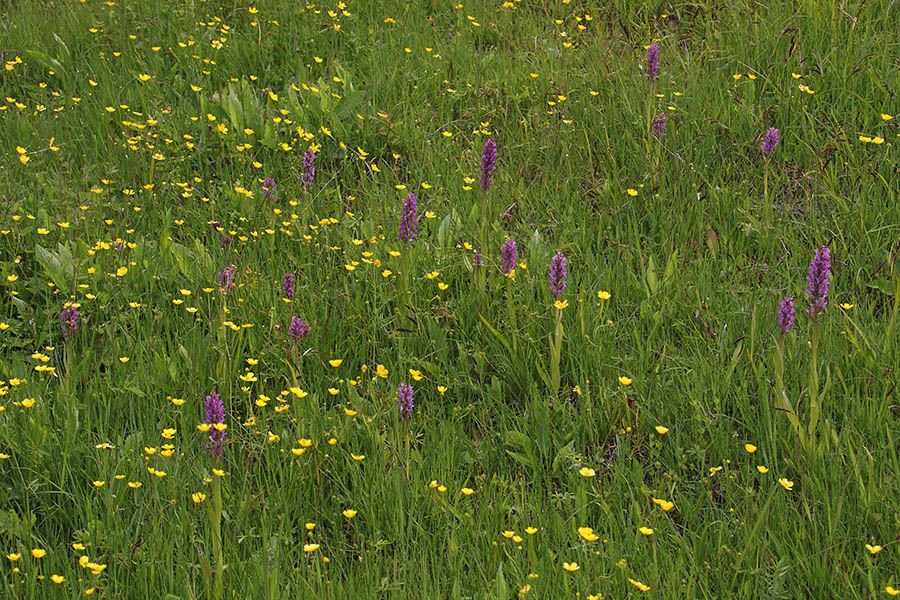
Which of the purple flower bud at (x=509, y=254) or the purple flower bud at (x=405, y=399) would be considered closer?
the purple flower bud at (x=405, y=399)

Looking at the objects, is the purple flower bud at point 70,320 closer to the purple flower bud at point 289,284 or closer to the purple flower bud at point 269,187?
the purple flower bud at point 289,284

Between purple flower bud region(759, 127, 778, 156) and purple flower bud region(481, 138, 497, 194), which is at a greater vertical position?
purple flower bud region(481, 138, 497, 194)

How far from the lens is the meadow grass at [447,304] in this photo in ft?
7.25

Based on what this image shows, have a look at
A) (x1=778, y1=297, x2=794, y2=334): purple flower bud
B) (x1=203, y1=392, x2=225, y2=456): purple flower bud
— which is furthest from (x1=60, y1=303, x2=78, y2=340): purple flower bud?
(x1=778, y1=297, x2=794, y2=334): purple flower bud

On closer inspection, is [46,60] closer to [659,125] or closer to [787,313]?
[659,125]

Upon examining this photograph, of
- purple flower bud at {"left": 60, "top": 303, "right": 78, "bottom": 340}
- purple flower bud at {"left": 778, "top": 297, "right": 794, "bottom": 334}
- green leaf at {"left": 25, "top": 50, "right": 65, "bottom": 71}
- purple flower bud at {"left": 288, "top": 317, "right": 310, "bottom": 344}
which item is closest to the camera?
purple flower bud at {"left": 778, "top": 297, "right": 794, "bottom": 334}

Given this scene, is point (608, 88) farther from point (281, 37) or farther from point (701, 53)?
point (281, 37)

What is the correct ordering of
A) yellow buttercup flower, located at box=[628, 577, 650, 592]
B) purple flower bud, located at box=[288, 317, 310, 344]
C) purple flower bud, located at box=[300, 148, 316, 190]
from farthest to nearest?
purple flower bud, located at box=[300, 148, 316, 190] → purple flower bud, located at box=[288, 317, 310, 344] → yellow buttercup flower, located at box=[628, 577, 650, 592]

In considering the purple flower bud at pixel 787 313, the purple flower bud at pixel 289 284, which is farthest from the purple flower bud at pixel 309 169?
the purple flower bud at pixel 787 313

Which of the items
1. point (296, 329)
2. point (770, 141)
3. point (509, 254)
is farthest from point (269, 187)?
point (770, 141)

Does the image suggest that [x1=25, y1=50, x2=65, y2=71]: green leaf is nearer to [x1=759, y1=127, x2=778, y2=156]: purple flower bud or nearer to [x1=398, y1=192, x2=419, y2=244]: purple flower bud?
[x1=398, y1=192, x2=419, y2=244]: purple flower bud

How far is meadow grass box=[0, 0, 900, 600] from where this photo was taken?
2209 mm

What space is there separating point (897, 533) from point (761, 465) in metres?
0.39

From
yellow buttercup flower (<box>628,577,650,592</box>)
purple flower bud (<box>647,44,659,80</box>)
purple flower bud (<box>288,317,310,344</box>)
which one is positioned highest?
purple flower bud (<box>647,44,659,80</box>)
